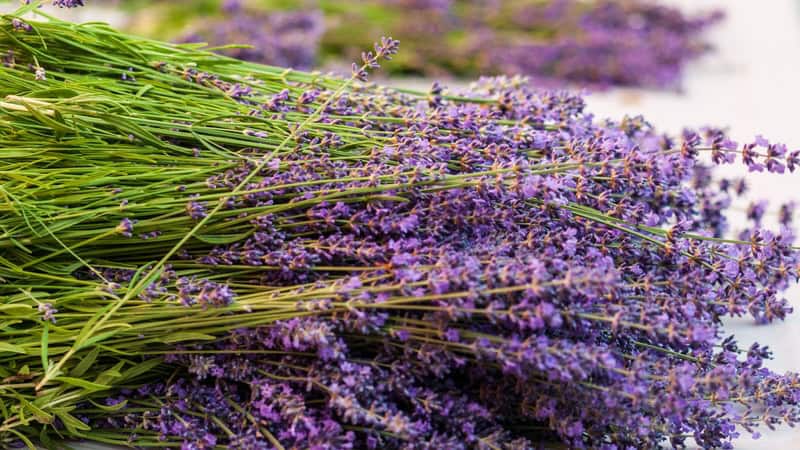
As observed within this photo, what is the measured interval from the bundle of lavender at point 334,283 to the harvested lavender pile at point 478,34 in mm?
1666

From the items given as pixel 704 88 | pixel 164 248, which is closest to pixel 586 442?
pixel 164 248

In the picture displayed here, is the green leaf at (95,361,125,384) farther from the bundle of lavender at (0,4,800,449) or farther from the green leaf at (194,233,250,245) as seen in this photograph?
the green leaf at (194,233,250,245)

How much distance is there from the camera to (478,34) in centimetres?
330

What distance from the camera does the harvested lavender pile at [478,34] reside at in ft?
10.1

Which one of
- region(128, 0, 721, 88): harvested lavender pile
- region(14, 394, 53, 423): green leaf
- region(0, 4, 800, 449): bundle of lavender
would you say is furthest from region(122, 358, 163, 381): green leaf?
region(128, 0, 721, 88): harvested lavender pile

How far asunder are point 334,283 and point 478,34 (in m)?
2.33

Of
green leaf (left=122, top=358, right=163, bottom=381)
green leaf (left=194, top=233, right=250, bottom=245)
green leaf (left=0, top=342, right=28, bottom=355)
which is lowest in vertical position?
green leaf (left=122, top=358, right=163, bottom=381)

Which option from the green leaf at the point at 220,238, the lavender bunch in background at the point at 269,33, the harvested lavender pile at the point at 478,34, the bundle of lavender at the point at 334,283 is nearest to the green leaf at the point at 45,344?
the bundle of lavender at the point at 334,283

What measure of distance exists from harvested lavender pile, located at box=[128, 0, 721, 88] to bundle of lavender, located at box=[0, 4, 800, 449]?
1666 millimetres

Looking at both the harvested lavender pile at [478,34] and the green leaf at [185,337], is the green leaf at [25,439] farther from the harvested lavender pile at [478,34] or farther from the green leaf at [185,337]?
the harvested lavender pile at [478,34]

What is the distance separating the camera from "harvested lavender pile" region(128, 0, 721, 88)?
10.1 ft

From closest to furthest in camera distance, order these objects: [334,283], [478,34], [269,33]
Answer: [334,283], [269,33], [478,34]

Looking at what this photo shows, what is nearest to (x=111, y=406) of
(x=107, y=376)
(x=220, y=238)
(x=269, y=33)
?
(x=107, y=376)

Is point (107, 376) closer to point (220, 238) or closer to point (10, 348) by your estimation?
point (10, 348)
